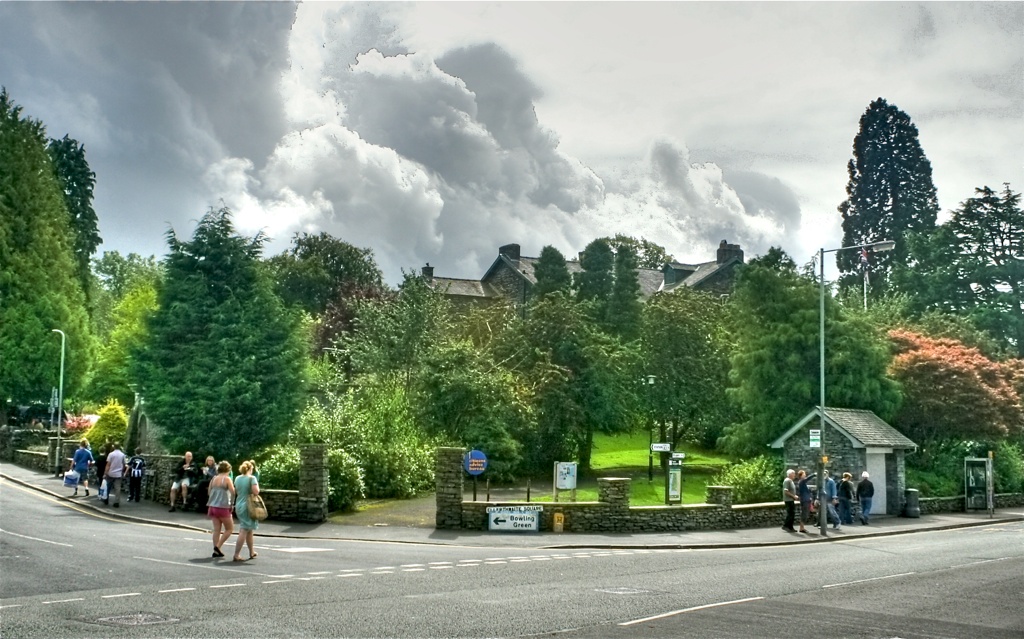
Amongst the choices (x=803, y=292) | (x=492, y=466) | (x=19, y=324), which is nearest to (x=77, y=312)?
(x=19, y=324)

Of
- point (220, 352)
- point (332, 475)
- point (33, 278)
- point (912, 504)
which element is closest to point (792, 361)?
point (912, 504)

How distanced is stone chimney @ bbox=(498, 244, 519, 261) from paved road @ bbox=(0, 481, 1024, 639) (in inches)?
2599

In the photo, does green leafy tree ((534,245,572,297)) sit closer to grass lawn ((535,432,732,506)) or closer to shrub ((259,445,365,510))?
grass lawn ((535,432,732,506))

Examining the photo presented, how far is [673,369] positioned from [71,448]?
26.4m

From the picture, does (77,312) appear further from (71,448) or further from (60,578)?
(60,578)

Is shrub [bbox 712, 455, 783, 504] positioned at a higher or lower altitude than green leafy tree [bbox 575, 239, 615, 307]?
lower

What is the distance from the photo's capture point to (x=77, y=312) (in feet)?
210

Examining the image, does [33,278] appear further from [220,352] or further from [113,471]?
[113,471]

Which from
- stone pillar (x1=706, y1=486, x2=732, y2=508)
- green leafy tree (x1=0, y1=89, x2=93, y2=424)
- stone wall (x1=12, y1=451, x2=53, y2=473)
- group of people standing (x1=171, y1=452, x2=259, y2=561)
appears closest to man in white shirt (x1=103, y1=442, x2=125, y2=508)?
group of people standing (x1=171, y1=452, x2=259, y2=561)

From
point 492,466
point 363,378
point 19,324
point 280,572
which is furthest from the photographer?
point 19,324

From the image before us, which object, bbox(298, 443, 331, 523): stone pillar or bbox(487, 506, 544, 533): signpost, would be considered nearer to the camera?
bbox(487, 506, 544, 533): signpost

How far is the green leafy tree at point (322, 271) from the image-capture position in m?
80.9

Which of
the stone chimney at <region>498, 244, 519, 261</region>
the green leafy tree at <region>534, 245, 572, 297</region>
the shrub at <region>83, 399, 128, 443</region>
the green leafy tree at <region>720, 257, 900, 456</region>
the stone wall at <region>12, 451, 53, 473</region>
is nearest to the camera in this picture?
the green leafy tree at <region>720, 257, 900, 456</region>

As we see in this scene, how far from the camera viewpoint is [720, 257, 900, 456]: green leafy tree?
40906 millimetres
